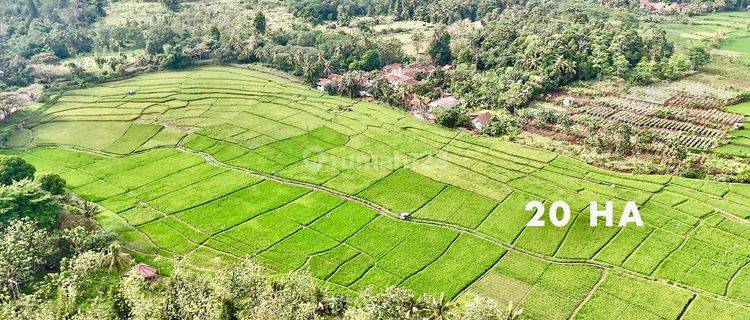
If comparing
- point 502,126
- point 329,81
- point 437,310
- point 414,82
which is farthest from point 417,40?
point 437,310

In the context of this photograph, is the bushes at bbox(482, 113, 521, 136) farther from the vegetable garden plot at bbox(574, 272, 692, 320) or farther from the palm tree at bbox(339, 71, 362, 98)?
the vegetable garden plot at bbox(574, 272, 692, 320)

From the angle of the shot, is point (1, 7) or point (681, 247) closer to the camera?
point (681, 247)

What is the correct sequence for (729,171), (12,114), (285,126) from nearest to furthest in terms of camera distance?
(729,171) < (285,126) < (12,114)

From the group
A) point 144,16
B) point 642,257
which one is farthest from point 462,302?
point 144,16

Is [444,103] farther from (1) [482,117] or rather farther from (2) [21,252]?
(2) [21,252]

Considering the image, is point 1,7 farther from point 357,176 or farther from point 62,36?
point 357,176

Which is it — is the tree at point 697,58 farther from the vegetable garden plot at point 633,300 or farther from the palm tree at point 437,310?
the palm tree at point 437,310

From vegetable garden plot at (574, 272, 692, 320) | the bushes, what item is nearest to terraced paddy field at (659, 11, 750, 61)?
the bushes
